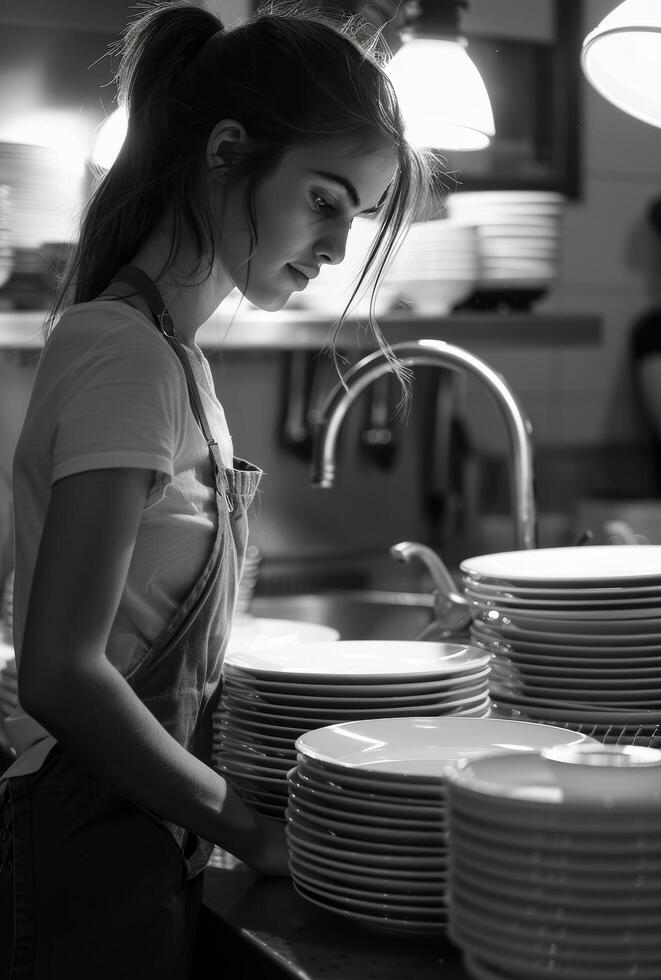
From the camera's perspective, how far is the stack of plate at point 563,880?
2.22 ft

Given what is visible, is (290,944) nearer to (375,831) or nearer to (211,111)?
(375,831)

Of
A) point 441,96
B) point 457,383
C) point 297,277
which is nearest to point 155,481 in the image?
point 297,277

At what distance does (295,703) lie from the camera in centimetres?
108

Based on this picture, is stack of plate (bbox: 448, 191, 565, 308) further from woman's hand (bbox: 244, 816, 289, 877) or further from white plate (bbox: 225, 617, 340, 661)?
woman's hand (bbox: 244, 816, 289, 877)

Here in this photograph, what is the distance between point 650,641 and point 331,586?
1864 mm

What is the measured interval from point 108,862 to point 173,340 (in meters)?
0.41

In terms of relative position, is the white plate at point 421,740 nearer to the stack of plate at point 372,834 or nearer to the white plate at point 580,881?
the stack of plate at point 372,834

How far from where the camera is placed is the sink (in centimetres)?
221

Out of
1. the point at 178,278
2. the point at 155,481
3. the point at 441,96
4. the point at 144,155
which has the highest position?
the point at 441,96

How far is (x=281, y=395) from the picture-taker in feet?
9.61

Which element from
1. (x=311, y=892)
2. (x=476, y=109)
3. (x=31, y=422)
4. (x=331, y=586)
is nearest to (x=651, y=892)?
(x=311, y=892)

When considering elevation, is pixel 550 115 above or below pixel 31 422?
above

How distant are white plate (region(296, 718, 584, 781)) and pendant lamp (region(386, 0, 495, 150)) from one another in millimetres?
815

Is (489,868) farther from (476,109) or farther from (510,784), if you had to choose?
(476,109)
